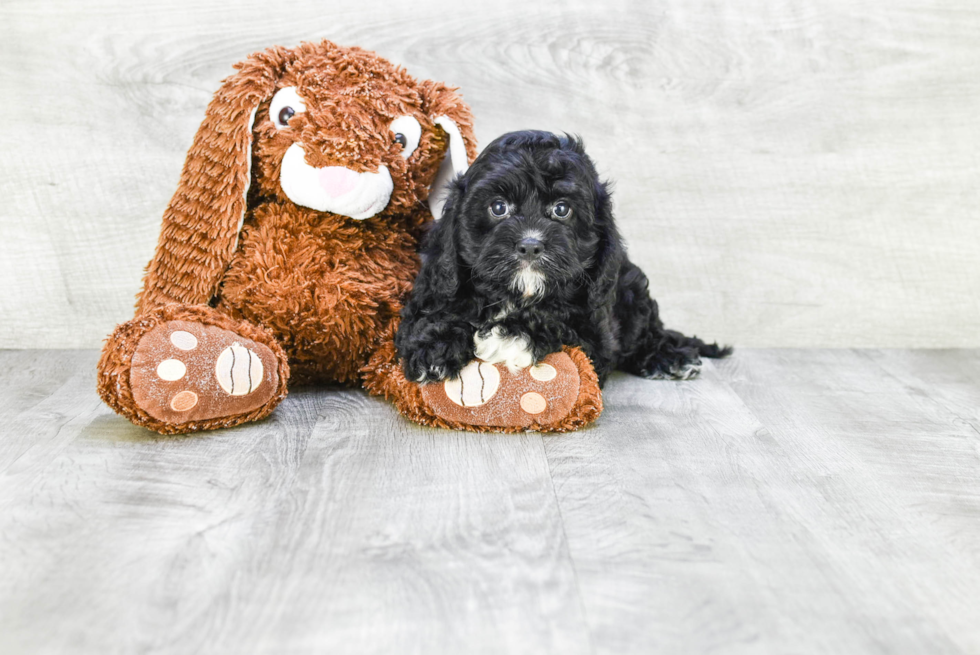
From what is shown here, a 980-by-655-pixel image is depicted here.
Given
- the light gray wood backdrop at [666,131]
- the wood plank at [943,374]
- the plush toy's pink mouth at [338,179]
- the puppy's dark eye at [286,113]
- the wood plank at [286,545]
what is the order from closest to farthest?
the wood plank at [286,545] < the plush toy's pink mouth at [338,179] < the puppy's dark eye at [286,113] < the wood plank at [943,374] < the light gray wood backdrop at [666,131]

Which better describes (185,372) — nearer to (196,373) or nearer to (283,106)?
(196,373)

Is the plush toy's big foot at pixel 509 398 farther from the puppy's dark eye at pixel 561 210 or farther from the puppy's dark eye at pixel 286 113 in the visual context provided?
the puppy's dark eye at pixel 286 113

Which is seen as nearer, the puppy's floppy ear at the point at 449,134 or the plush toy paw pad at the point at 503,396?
the plush toy paw pad at the point at 503,396

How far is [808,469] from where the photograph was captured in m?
1.85

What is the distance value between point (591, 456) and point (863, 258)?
5.63ft

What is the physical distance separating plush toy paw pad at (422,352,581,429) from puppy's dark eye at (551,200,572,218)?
0.34 m

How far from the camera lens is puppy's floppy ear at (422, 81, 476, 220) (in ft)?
7.36

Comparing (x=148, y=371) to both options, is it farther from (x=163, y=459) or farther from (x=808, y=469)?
(x=808, y=469)

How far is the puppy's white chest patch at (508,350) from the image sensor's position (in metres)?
1.99

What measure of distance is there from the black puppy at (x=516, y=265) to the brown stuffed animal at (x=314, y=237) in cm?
9

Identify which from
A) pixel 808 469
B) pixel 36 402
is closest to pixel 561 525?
pixel 808 469

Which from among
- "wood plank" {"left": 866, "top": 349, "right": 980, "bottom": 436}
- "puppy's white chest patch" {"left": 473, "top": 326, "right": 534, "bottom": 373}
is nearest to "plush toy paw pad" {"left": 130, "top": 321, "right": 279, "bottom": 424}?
"puppy's white chest patch" {"left": 473, "top": 326, "right": 534, "bottom": 373}

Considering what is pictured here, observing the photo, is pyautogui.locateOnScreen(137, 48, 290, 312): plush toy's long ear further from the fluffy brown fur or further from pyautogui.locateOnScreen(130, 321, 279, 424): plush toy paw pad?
pyautogui.locateOnScreen(130, 321, 279, 424): plush toy paw pad

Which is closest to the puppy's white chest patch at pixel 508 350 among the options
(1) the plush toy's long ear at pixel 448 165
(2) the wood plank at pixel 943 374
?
(1) the plush toy's long ear at pixel 448 165
